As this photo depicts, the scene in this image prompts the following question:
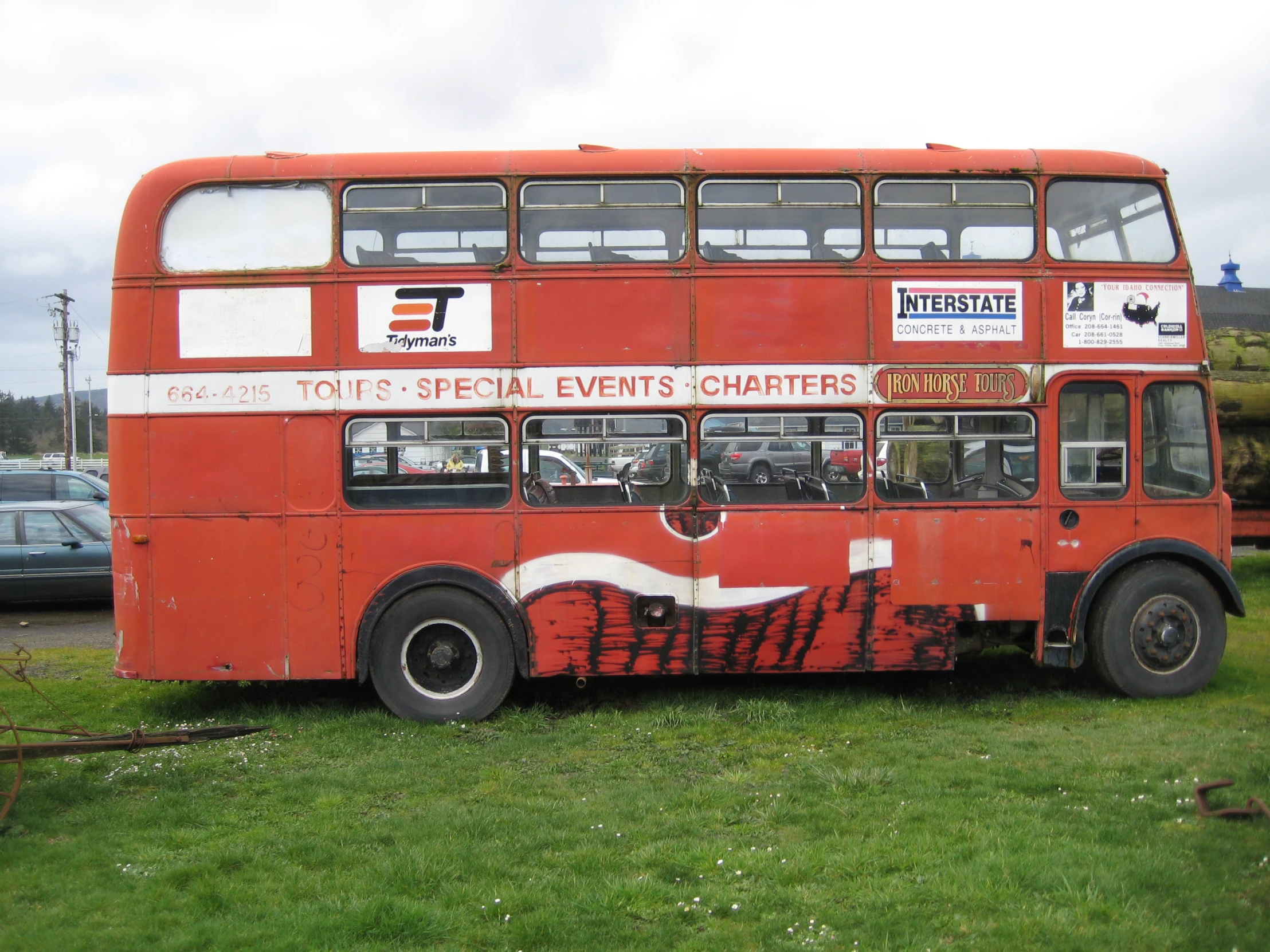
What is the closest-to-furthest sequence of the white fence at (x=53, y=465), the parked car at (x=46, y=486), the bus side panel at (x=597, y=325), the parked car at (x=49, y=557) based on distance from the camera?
the bus side panel at (x=597, y=325), the parked car at (x=49, y=557), the parked car at (x=46, y=486), the white fence at (x=53, y=465)

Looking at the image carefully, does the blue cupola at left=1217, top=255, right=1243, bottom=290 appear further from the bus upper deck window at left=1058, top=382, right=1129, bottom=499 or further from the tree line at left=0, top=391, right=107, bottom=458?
the tree line at left=0, top=391, right=107, bottom=458

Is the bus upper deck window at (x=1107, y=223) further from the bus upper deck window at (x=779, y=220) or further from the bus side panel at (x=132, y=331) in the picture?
the bus side panel at (x=132, y=331)

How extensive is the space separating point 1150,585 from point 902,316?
283cm

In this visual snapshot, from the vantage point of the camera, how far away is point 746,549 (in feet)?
25.6

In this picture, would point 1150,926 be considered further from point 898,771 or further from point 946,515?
point 946,515

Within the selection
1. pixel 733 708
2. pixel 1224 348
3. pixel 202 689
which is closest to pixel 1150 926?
pixel 733 708

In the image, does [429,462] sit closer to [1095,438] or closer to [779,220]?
[779,220]

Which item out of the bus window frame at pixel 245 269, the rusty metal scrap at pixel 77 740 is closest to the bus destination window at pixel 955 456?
the bus window frame at pixel 245 269

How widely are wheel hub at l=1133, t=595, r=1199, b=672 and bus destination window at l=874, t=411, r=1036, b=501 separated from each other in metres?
1.31

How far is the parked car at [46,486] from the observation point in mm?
18312

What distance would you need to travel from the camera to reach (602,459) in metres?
7.81

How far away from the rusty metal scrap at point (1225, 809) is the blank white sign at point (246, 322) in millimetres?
6349

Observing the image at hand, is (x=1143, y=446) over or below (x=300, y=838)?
over

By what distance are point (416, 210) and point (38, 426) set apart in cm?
9327
